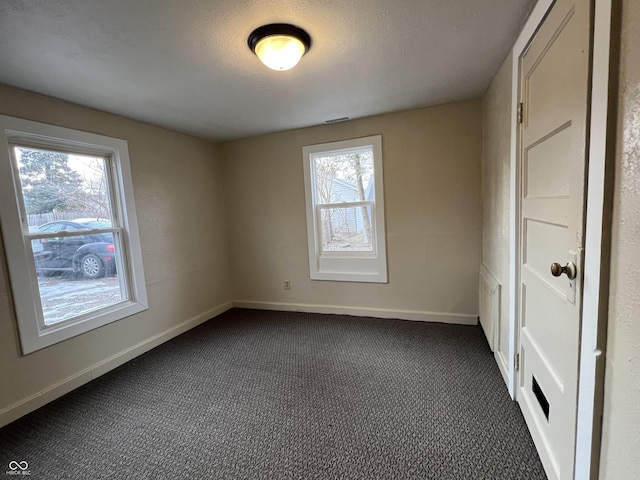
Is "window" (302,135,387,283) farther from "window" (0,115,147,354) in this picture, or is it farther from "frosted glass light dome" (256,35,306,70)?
"window" (0,115,147,354)

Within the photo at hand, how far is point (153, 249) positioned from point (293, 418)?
2.23 metres

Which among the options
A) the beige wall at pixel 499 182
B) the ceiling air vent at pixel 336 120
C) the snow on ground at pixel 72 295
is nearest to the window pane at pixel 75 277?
the snow on ground at pixel 72 295

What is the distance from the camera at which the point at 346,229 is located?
3557mm

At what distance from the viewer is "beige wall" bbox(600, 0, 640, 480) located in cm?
79

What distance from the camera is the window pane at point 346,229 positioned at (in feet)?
11.3

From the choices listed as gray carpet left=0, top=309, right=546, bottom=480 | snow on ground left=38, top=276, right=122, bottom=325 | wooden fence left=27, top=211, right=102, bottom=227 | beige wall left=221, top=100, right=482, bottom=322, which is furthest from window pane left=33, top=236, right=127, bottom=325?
beige wall left=221, top=100, right=482, bottom=322

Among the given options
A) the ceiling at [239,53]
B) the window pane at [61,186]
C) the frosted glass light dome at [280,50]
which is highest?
the ceiling at [239,53]

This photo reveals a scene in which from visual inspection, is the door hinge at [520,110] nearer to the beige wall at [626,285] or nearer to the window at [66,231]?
the beige wall at [626,285]

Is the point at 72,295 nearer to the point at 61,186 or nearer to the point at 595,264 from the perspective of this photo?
the point at 61,186

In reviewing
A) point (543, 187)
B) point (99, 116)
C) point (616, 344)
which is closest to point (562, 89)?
point (543, 187)

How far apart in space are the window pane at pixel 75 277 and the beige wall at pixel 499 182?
3.29 meters

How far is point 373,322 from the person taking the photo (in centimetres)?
332

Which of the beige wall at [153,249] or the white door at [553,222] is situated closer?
the white door at [553,222]

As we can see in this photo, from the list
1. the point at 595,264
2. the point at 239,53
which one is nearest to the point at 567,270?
the point at 595,264
